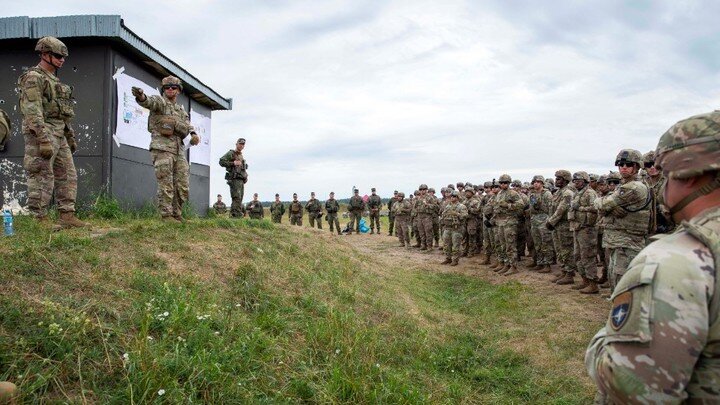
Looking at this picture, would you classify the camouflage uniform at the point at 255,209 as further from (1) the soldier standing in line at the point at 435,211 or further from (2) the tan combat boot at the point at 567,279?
(2) the tan combat boot at the point at 567,279

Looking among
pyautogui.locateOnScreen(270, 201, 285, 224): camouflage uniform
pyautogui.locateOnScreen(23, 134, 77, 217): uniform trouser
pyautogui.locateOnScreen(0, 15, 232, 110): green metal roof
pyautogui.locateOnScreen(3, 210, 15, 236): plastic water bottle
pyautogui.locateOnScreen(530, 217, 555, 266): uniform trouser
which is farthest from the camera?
pyautogui.locateOnScreen(270, 201, 285, 224): camouflage uniform

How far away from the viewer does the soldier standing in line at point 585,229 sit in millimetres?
8172

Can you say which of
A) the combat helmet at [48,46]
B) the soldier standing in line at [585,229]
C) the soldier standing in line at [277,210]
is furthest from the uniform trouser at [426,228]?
the combat helmet at [48,46]

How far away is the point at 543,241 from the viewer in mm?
10672

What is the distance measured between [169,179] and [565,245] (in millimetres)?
8001

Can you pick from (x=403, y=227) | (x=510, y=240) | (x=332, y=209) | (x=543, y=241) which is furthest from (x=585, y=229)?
(x=332, y=209)

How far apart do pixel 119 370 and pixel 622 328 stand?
2743mm

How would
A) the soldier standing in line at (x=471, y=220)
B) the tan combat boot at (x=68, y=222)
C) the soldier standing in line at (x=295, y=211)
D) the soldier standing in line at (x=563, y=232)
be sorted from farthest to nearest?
the soldier standing in line at (x=295, y=211)
the soldier standing in line at (x=471, y=220)
the soldier standing in line at (x=563, y=232)
the tan combat boot at (x=68, y=222)

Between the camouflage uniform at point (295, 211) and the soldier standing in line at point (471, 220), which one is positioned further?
the camouflage uniform at point (295, 211)

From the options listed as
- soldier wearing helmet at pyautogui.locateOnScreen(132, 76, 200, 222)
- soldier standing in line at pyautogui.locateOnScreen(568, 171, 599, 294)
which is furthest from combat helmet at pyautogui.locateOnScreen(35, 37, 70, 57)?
soldier standing in line at pyautogui.locateOnScreen(568, 171, 599, 294)

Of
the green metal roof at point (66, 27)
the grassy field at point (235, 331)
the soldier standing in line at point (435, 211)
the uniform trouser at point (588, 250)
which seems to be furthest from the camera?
the soldier standing in line at point (435, 211)

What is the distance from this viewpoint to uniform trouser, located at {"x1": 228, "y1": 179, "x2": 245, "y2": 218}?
1070 cm

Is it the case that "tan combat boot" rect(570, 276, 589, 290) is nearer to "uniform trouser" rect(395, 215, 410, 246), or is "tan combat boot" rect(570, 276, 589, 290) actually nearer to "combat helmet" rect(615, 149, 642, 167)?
"combat helmet" rect(615, 149, 642, 167)

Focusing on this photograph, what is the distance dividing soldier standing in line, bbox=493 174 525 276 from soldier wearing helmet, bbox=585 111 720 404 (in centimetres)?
959
